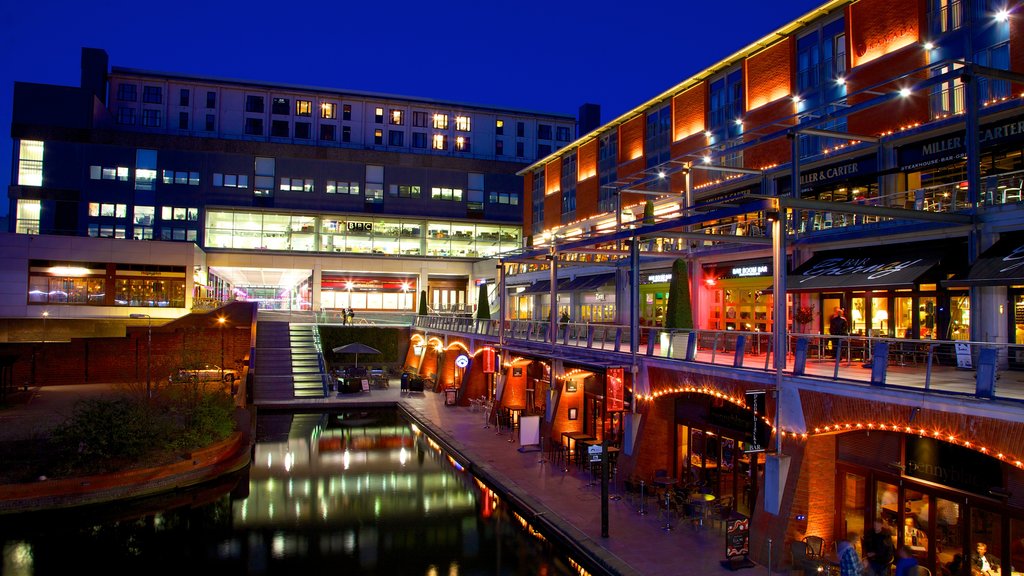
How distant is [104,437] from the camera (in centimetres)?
1822

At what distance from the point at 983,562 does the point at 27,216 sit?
71514mm

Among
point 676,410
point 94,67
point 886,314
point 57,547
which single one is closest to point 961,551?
point 676,410

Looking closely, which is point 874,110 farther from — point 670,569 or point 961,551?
point 670,569

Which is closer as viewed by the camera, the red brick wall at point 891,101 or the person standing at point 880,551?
the person standing at point 880,551

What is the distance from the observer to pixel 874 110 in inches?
834

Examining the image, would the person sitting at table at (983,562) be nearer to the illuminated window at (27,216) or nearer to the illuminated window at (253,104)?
the illuminated window at (253,104)

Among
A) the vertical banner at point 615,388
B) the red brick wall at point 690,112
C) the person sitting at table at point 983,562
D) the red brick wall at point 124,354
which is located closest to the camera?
the person sitting at table at point 983,562

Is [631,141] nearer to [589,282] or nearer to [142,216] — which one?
[589,282]

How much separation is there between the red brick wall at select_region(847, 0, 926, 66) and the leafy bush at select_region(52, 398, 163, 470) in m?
25.3

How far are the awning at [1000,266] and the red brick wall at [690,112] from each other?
16988 mm

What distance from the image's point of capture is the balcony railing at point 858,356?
9930 millimetres

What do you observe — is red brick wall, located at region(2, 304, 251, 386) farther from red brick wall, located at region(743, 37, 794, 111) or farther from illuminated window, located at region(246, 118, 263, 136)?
illuminated window, located at region(246, 118, 263, 136)

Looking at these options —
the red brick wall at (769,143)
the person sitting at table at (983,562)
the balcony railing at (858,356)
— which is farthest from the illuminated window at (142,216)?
the person sitting at table at (983,562)

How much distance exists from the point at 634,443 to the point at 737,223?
10.5 m
